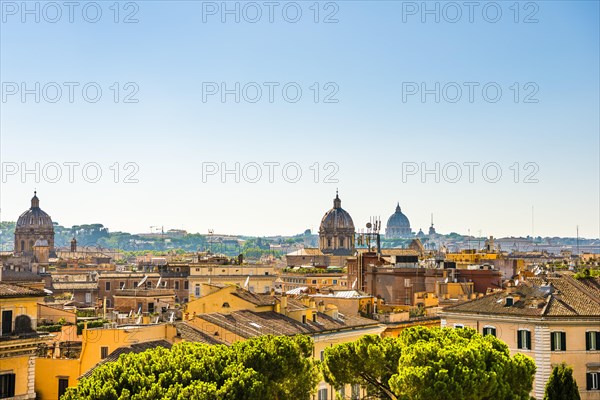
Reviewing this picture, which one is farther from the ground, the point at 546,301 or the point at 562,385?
the point at 546,301

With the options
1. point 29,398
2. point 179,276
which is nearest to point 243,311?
point 29,398

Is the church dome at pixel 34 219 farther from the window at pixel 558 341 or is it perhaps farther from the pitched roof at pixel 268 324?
the window at pixel 558 341

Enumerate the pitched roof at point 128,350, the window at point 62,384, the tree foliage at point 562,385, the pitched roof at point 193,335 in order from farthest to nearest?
1. the pitched roof at point 193,335
2. the tree foliage at point 562,385
3. the window at point 62,384
4. the pitched roof at point 128,350

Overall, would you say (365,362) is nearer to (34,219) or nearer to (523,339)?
(523,339)

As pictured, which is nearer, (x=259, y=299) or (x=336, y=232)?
(x=259, y=299)

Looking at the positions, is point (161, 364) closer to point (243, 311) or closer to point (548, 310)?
point (243, 311)

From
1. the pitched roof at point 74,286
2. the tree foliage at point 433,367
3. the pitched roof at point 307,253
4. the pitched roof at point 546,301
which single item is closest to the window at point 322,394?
the tree foliage at point 433,367

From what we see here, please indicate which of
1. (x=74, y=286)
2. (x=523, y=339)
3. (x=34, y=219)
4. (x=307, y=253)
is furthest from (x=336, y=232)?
(x=523, y=339)

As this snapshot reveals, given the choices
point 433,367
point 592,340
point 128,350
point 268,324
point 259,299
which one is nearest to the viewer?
point 433,367
